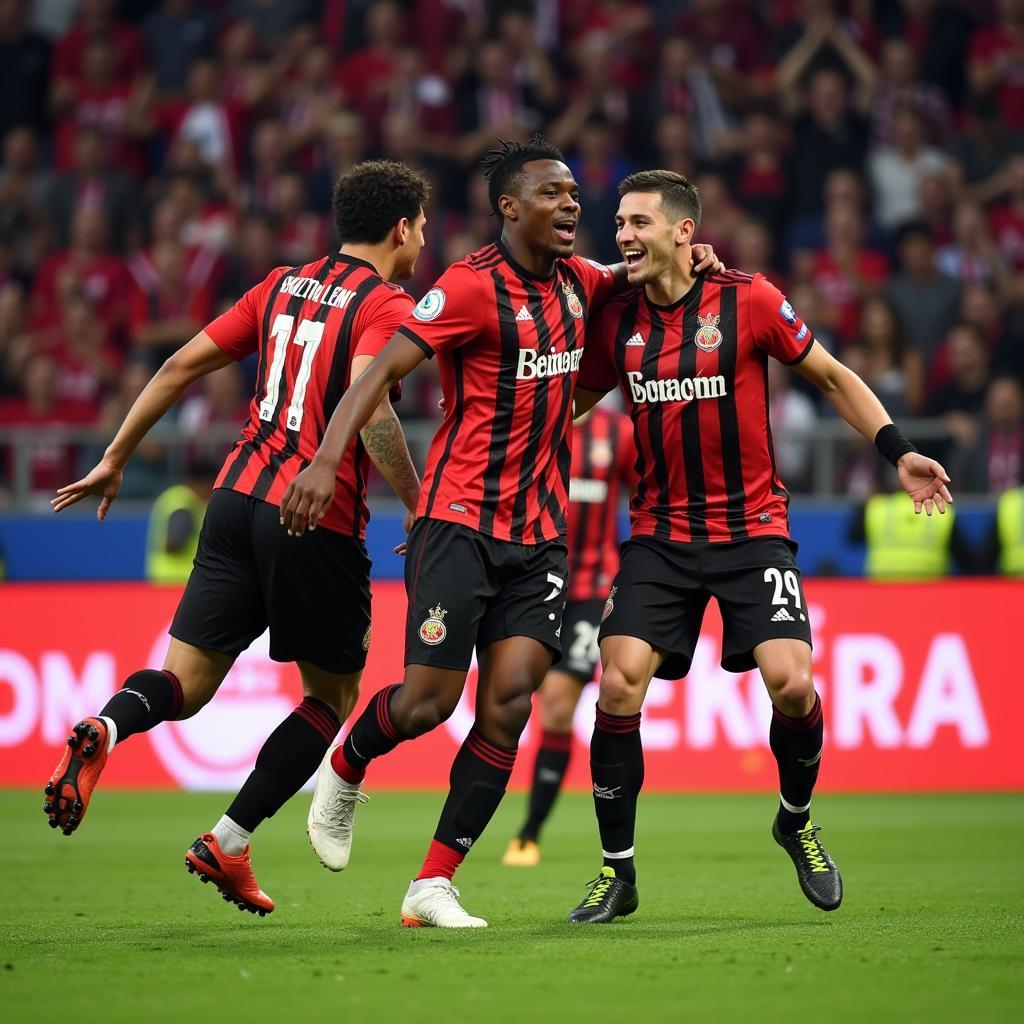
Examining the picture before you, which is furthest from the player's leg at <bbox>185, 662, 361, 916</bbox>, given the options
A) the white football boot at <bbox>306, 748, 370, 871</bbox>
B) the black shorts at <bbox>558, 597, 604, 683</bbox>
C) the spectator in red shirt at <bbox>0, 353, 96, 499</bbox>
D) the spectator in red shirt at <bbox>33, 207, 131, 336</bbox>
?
the spectator in red shirt at <bbox>33, 207, 131, 336</bbox>

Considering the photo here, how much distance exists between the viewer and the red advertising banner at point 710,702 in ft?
38.4

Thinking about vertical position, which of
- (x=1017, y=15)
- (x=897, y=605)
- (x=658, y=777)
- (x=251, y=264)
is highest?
(x=1017, y=15)

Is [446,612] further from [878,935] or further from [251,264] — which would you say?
[251,264]

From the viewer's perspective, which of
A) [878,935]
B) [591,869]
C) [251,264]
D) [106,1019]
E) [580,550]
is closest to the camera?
[106,1019]

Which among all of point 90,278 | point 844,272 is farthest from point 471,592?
point 90,278

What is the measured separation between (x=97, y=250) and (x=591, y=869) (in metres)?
9.34

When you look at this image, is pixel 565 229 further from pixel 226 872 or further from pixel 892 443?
pixel 226 872

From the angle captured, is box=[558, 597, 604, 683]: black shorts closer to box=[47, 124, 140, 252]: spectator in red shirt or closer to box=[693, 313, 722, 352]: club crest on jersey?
box=[693, 313, 722, 352]: club crest on jersey

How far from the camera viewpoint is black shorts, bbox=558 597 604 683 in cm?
914

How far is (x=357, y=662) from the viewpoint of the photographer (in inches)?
255

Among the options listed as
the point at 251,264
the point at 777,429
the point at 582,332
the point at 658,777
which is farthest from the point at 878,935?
the point at 251,264

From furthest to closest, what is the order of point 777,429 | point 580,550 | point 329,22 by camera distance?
point 329,22 → point 777,429 → point 580,550

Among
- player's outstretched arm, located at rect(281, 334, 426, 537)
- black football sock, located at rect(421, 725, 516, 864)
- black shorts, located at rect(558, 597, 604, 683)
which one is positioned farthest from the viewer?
black shorts, located at rect(558, 597, 604, 683)

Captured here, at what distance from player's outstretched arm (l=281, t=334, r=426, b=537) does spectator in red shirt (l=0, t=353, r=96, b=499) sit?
8.17 metres
